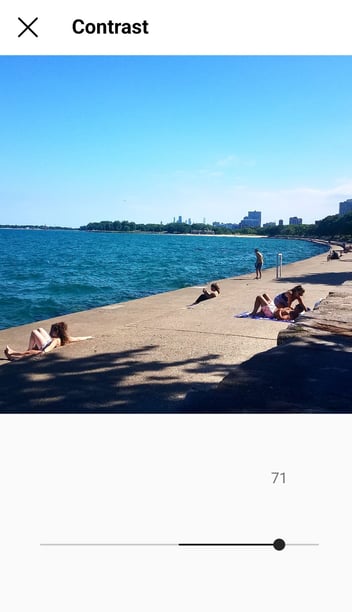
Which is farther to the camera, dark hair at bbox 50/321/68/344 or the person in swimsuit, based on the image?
the person in swimsuit

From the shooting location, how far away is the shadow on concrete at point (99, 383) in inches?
169

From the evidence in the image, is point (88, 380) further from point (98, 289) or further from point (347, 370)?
point (98, 289)

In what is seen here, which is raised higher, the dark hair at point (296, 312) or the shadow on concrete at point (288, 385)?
the shadow on concrete at point (288, 385)

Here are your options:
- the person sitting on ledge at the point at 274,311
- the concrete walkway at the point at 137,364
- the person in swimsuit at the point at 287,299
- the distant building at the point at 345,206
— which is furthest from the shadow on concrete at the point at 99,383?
the distant building at the point at 345,206

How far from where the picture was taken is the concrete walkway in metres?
4.47

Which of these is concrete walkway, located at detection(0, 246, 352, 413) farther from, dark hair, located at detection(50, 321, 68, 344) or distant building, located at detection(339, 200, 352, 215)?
distant building, located at detection(339, 200, 352, 215)

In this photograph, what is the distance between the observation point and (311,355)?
413 cm

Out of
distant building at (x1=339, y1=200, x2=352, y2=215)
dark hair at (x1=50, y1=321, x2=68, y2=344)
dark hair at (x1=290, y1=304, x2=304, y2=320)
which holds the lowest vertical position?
dark hair at (x1=290, y1=304, x2=304, y2=320)

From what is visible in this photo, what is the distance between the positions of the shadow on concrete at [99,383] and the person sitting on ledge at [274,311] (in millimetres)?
3845

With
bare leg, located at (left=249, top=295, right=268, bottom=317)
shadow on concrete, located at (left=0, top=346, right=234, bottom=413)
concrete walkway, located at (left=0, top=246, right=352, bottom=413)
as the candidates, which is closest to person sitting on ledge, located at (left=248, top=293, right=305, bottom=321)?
bare leg, located at (left=249, top=295, right=268, bottom=317)

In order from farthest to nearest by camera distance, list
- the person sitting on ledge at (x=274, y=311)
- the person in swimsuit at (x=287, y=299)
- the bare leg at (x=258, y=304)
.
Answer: the person in swimsuit at (x=287, y=299), the bare leg at (x=258, y=304), the person sitting on ledge at (x=274, y=311)

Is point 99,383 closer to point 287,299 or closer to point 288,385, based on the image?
point 288,385

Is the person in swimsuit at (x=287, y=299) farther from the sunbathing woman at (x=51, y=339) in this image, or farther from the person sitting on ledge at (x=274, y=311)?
the sunbathing woman at (x=51, y=339)

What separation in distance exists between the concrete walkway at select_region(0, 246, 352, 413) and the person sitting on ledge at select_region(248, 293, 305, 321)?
0.45m
